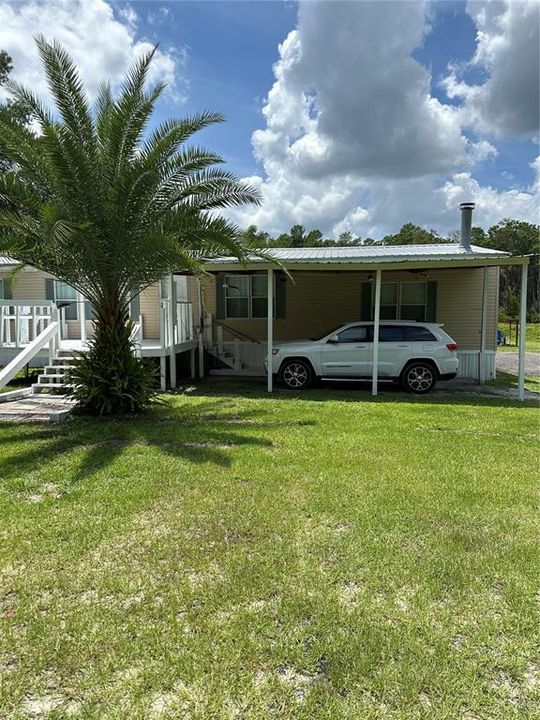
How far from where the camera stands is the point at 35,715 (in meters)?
2.10

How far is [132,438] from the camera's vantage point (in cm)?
659

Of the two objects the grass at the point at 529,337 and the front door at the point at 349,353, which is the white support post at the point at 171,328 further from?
the grass at the point at 529,337

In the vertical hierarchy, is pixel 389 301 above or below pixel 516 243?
below

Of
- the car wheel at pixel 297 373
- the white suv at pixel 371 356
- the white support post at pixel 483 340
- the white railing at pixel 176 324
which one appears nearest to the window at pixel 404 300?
the white support post at pixel 483 340

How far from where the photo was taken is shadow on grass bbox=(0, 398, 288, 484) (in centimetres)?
561

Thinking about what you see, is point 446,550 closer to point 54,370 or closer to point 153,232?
point 153,232

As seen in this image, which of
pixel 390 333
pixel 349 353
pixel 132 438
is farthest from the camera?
pixel 349 353

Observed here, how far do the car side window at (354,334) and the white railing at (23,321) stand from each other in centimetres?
659

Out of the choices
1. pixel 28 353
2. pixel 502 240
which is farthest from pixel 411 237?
pixel 28 353

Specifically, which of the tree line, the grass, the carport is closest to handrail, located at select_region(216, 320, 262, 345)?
the carport

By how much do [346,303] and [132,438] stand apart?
900 cm

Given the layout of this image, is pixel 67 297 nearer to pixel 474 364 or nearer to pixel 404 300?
pixel 404 300

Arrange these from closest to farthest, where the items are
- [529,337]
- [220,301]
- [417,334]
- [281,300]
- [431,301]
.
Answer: [417,334], [431,301], [281,300], [220,301], [529,337]

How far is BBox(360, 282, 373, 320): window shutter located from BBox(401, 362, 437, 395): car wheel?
353cm
